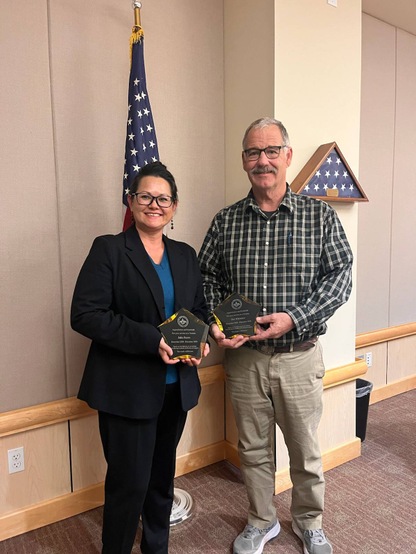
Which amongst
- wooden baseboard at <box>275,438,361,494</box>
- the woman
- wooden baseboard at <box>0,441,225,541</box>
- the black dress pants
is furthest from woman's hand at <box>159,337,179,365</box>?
wooden baseboard at <box>275,438,361,494</box>

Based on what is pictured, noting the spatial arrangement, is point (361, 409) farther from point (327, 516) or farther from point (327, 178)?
point (327, 178)

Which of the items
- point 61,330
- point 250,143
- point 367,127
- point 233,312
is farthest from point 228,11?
point 61,330

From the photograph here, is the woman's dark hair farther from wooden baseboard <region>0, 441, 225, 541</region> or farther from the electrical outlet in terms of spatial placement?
wooden baseboard <region>0, 441, 225, 541</region>

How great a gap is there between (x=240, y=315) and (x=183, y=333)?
0.89ft

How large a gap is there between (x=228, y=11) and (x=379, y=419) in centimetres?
290

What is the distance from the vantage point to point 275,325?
1.70 m

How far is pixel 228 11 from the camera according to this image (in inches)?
98.3

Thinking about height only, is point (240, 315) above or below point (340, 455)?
above

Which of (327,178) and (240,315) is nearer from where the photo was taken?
(240,315)

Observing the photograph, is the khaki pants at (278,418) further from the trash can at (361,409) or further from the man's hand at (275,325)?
the trash can at (361,409)

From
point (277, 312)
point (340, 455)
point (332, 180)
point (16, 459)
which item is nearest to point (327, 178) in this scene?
point (332, 180)

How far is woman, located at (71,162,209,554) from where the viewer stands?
1.51m

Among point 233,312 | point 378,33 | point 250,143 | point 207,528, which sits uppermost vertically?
point 378,33

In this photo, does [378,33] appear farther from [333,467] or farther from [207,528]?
[207,528]
